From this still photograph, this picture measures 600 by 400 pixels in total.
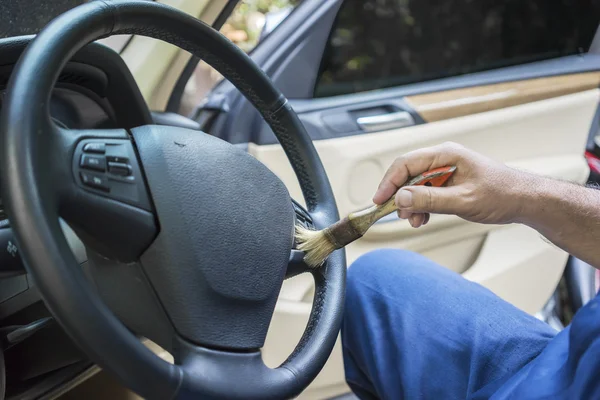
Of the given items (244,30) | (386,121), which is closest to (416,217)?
(386,121)

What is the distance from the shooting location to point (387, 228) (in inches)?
62.7

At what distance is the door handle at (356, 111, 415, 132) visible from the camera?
157 cm

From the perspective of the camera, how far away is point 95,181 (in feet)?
→ 2.12

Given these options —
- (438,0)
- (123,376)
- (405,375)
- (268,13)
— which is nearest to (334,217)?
(405,375)

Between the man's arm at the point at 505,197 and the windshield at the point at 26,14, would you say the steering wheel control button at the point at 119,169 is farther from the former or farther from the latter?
the windshield at the point at 26,14

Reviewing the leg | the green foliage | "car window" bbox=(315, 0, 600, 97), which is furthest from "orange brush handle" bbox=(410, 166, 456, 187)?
"car window" bbox=(315, 0, 600, 97)

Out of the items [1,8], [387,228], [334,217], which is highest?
[1,8]

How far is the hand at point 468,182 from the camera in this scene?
0.88m

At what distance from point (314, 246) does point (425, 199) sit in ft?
0.51

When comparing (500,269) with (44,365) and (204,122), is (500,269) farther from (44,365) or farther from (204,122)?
(44,365)

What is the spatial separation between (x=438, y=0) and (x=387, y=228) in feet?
3.23

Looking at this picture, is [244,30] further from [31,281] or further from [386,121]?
[31,281]

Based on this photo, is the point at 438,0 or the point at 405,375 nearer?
the point at 405,375

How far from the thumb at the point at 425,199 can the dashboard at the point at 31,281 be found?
0.39 meters
